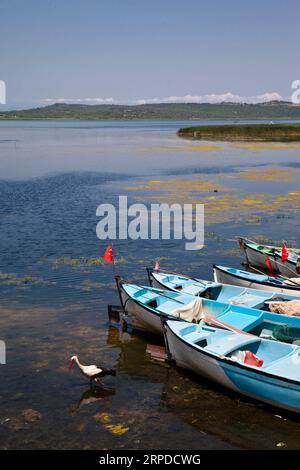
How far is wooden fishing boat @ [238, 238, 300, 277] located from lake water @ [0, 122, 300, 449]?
1.03 m

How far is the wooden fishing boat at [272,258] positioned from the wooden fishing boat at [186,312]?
21.4ft

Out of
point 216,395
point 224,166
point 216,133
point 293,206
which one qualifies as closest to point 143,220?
point 293,206

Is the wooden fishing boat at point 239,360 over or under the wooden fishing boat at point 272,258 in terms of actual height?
under

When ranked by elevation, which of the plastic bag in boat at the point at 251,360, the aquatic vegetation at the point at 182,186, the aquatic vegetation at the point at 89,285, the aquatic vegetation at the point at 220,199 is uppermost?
the aquatic vegetation at the point at 182,186

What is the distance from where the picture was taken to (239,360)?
15805 mm

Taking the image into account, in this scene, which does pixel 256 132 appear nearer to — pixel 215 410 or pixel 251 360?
pixel 251 360

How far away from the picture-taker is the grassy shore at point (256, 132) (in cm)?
12346

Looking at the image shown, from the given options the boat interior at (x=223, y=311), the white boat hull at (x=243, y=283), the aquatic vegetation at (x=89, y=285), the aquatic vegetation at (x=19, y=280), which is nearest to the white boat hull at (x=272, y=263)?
the white boat hull at (x=243, y=283)

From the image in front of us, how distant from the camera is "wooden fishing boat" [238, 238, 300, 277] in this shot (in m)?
26.2

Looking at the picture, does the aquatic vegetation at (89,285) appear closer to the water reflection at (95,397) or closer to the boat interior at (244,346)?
the boat interior at (244,346)

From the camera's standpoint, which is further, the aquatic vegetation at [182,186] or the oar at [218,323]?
the aquatic vegetation at [182,186]

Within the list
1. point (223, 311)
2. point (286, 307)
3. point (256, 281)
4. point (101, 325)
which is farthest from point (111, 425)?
point (256, 281)

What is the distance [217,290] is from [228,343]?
16.8 ft
